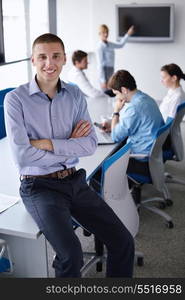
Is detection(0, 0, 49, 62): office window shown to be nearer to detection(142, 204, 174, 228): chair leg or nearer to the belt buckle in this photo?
detection(142, 204, 174, 228): chair leg

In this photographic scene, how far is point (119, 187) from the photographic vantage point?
2.49 meters

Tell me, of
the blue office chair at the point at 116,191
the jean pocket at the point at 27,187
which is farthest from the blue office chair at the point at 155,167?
the jean pocket at the point at 27,187

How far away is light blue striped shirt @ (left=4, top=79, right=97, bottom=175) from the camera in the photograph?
2.13 meters

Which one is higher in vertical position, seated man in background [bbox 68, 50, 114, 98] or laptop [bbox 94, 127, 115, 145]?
seated man in background [bbox 68, 50, 114, 98]

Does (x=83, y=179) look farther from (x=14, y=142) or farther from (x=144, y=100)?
(x=144, y=100)

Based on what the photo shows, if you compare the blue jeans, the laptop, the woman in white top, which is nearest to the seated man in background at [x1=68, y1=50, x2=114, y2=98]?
the woman in white top

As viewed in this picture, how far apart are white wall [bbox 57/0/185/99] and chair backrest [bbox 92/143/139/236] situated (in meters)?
4.72

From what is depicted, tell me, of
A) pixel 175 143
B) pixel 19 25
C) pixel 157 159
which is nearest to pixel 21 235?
pixel 157 159

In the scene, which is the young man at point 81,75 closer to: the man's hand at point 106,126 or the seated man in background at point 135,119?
the man's hand at point 106,126

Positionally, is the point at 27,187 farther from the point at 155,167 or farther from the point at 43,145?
the point at 155,167

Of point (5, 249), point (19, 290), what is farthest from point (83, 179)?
point (19, 290)

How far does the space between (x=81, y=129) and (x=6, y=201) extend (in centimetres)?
58

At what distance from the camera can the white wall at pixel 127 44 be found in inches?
267

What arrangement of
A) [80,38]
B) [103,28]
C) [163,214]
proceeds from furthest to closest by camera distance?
1. [80,38]
2. [103,28]
3. [163,214]
